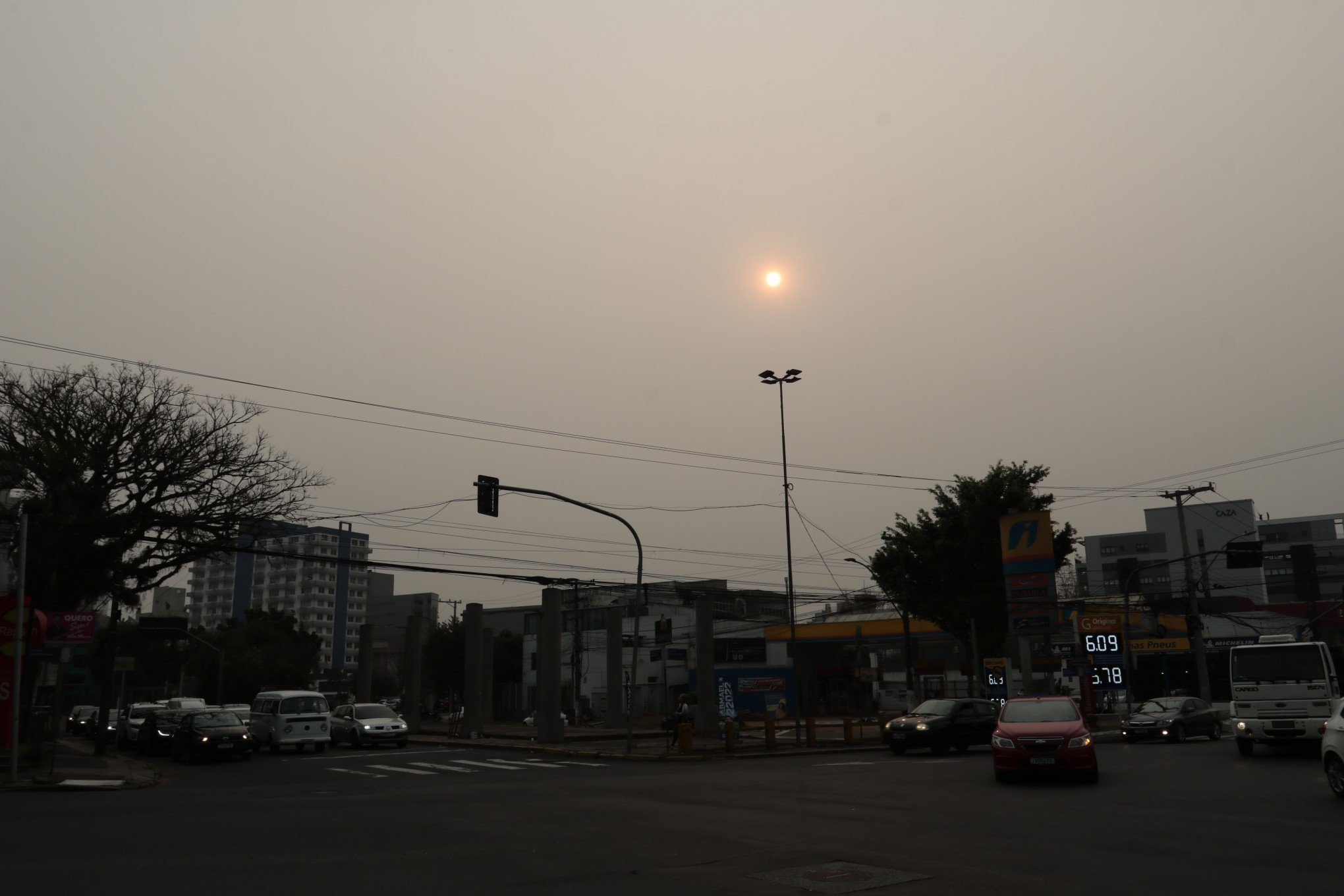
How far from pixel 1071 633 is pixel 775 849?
52.0 metres

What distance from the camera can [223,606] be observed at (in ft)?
525

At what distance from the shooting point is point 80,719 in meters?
50.8

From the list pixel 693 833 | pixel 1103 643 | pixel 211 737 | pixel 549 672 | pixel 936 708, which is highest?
pixel 1103 643

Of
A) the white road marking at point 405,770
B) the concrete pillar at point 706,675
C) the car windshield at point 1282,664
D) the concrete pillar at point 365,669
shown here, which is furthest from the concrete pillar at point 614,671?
the car windshield at point 1282,664

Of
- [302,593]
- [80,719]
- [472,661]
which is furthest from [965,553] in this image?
[302,593]

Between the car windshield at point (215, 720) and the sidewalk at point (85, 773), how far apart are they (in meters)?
1.81

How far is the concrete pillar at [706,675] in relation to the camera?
4416 cm

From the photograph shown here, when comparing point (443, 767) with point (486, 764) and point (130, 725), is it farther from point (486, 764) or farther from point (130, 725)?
point (130, 725)

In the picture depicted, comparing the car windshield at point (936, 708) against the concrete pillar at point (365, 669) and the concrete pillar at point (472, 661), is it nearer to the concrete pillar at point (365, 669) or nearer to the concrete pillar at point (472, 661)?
the concrete pillar at point (472, 661)

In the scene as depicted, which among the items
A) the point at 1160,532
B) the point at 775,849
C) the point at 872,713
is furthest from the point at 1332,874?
the point at 1160,532

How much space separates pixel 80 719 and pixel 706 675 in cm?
3284

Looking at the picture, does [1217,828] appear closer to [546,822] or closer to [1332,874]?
[1332,874]

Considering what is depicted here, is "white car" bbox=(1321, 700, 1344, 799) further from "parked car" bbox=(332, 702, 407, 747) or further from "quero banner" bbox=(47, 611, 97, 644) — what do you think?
"parked car" bbox=(332, 702, 407, 747)

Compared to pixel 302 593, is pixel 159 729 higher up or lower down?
lower down
